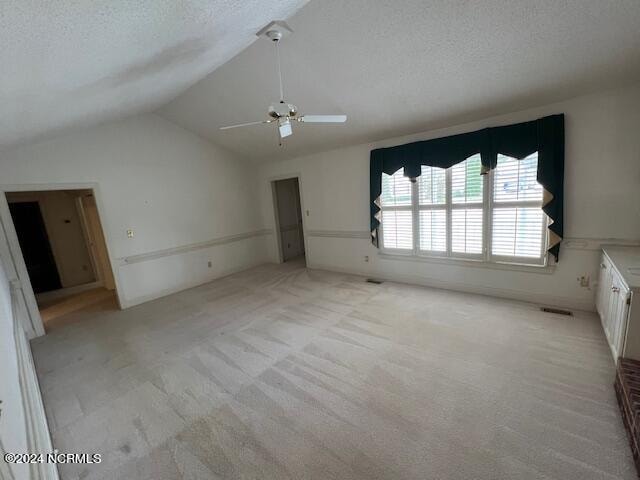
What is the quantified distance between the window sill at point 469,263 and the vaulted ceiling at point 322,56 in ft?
6.32

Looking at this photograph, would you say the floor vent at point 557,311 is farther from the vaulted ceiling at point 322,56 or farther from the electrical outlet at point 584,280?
the vaulted ceiling at point 322,56

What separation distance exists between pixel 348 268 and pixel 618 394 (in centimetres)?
372

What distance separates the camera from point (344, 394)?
6.93 ft

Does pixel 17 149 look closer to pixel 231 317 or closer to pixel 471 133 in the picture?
pixel 231 317

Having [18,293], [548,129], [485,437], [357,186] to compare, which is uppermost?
[548,129]

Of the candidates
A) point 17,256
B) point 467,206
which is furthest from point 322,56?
point 17,256

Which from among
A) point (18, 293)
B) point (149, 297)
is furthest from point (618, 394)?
point (18, 293)

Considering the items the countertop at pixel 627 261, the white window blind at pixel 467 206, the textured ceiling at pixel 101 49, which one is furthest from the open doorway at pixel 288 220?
the countertop at pixel 627 261

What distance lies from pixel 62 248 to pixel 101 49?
5.75 m

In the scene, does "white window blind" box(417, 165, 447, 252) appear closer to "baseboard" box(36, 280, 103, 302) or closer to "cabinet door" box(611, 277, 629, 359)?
"cabinet door" box(611, 277, 629, 359)

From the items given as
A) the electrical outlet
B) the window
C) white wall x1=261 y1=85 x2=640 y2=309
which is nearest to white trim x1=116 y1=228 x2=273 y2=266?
white wall x1=261 y1=85 x2=640 y2=309

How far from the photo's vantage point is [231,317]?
12.0 feet

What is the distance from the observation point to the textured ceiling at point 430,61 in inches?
80.1

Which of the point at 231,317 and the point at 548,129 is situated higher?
the point at 548,129
